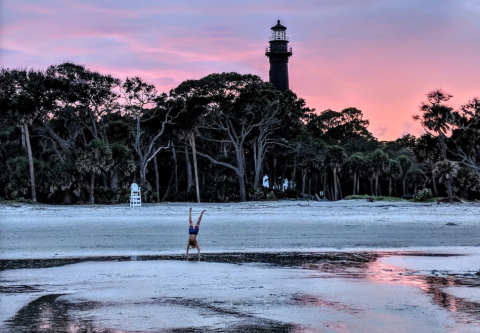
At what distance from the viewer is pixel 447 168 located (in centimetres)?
4434

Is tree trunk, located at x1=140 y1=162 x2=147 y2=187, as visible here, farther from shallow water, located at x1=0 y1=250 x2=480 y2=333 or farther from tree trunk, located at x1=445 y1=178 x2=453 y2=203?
shallow water, located at x1=0 y1=250 x2=480 y2=333

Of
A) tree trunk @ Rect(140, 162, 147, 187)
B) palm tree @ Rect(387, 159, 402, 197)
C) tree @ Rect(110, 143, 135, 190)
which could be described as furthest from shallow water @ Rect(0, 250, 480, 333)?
palm tree @ Rect(387, 159, 402, 197)

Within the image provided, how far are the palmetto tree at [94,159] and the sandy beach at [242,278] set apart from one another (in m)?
20.4

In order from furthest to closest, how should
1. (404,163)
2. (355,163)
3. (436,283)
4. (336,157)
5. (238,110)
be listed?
(404,163)
(355,163)
(336,157)
(238,110)
(436,283)

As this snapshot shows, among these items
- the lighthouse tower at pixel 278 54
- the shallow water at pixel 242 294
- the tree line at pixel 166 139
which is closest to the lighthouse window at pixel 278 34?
the lighthouse tower at pixel 278 54

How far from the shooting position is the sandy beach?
8.45m

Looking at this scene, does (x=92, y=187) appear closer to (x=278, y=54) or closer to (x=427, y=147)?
(x=427, y=147)

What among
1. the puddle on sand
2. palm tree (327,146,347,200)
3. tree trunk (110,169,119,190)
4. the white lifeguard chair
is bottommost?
the puddle on sand

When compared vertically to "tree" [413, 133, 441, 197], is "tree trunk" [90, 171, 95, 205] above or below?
below

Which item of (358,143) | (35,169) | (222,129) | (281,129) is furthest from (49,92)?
(358,143)

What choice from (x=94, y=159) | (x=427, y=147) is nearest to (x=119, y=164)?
(x=94, y=159)

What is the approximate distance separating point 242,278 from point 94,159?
32492 millimetres

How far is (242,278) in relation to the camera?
469 inches

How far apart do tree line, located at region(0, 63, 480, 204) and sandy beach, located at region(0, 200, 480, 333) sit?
22272 millimetres
